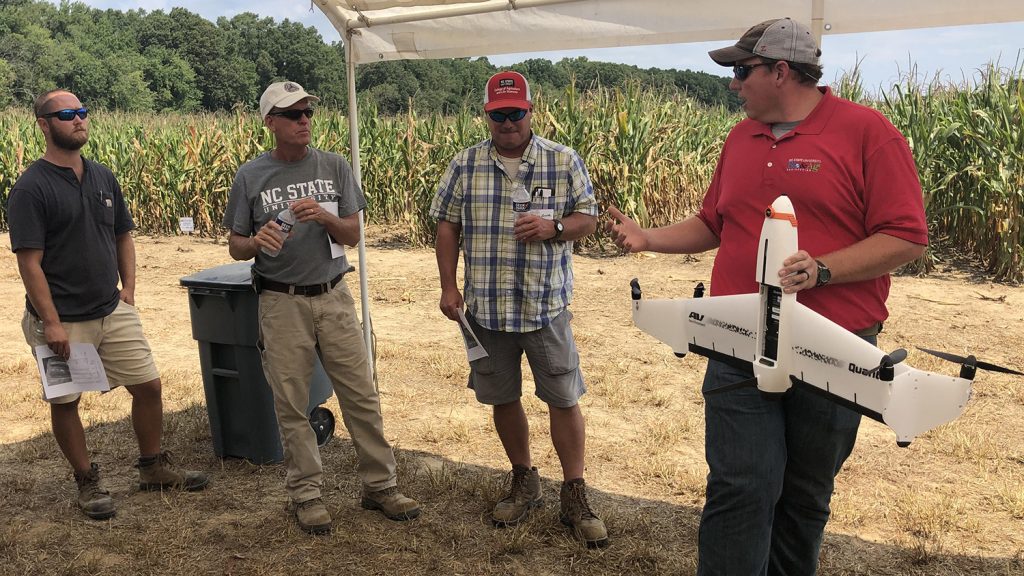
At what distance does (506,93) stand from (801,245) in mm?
1586

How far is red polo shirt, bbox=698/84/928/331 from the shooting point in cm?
229

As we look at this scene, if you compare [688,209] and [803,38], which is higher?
[803,38]

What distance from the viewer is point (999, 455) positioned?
4.79 meters

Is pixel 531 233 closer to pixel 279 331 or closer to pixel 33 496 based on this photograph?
pixel 279 331

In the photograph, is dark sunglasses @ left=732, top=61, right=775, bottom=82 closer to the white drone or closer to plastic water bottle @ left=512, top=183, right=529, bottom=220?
the white drone

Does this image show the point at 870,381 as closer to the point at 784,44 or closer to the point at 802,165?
the point at 802,165

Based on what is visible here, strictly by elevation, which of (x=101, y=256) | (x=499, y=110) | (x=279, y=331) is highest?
(x=499, y=110)

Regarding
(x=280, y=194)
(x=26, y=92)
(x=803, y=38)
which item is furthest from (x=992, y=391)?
(x=26, y=92)

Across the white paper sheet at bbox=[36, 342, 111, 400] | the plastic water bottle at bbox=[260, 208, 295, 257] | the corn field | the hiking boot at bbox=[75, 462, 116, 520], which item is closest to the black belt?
the plastic water bottle at bbox=[260, 208, 295, 257]

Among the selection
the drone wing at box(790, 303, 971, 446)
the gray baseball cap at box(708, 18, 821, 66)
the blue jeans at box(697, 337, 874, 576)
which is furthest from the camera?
the blue jeans at box(697, 337, 874, 576)

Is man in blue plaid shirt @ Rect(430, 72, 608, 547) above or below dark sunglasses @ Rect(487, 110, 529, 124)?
below

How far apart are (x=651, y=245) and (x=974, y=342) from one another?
578cm

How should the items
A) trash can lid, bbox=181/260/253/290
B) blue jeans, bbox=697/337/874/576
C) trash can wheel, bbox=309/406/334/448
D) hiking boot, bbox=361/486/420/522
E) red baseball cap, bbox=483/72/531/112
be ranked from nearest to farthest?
blue jeans, bbox=697/337/874/576, red baseball cap, bbox=483/72/531/112, hiking boot, bbox=361/486/420/522, trash can lid, bbox=181/260/253/290, trash can wheel, bbox=309/406/334/448

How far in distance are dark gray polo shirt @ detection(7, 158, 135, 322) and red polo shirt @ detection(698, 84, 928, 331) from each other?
314 cm
